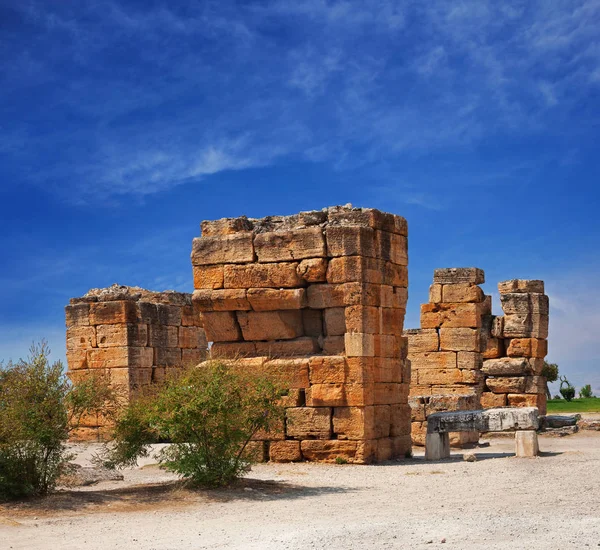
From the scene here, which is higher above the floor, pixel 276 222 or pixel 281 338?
pixel 276 222

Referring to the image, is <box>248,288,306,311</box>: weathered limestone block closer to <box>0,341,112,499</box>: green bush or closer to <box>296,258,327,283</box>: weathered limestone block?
<box>296,258,327,283</box>: weathered limestone block

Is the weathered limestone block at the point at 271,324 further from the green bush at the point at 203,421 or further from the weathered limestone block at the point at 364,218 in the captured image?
the green bush at the point at 203,421

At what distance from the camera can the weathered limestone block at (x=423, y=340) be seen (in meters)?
21.8

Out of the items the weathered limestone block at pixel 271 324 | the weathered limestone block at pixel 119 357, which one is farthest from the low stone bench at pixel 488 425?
the weathered limestone block at pixel 119 357

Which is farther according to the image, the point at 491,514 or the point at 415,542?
the point at 491,514

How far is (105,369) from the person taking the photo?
21.0 m

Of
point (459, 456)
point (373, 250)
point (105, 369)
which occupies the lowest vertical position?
point (459, 456)

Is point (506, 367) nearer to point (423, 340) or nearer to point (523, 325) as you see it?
point (523, 325)

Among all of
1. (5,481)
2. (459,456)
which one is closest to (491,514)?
(5,481)

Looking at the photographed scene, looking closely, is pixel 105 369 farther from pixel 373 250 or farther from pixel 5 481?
pixel 5 481

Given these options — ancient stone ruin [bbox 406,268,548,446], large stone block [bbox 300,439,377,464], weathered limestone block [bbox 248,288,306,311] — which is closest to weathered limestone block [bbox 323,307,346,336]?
weathered limestone block [bbox 248,288,306,311]

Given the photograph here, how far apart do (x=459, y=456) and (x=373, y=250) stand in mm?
3909

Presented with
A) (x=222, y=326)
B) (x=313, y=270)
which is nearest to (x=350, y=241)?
(x=313, y=270)

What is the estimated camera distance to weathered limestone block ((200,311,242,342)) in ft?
49.4
